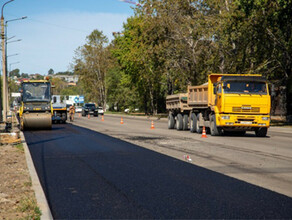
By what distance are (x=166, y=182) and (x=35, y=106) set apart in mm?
20440

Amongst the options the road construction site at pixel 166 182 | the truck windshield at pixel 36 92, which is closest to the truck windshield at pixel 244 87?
the road construction site at pixel 166 182

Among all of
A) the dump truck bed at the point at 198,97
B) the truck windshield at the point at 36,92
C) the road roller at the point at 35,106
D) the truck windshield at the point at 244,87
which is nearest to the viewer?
the truck windshield at the point at 244,87

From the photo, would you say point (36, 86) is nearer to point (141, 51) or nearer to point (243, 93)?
point (243, 93)

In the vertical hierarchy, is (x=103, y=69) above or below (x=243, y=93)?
above

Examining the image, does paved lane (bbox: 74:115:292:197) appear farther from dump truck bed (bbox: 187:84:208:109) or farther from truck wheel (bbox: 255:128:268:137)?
dump truck bed (bbox: 187:84:208:109)

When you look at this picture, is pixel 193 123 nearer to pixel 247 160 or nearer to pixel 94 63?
pixel 247 160

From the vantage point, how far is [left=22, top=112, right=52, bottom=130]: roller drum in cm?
2820

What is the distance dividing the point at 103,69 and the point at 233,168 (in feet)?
281

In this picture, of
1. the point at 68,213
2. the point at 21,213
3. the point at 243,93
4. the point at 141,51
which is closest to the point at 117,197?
the point at 68,213

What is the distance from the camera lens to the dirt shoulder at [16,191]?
6586 mm

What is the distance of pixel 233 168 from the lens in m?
11.6

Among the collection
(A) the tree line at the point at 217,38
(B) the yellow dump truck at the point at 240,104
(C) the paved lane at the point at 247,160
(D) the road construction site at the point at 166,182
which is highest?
(A) the tree line at the point at 217,38

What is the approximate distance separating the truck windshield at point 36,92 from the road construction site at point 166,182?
44.6 feet

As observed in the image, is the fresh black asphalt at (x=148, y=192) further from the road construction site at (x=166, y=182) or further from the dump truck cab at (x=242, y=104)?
the dump truck cab at (x=242, y=104)
